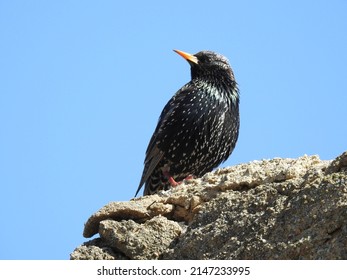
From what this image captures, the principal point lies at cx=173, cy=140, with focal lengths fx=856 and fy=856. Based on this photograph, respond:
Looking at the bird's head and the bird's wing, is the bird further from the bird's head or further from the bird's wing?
the bird's head

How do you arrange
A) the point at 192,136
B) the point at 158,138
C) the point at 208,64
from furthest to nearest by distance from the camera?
the point at 208,64 → the point at 158,138 → the point at 192,136

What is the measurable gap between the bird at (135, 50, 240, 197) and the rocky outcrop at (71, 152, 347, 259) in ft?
8.18

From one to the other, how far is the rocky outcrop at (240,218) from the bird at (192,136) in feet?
8.18

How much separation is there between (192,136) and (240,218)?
141 inches

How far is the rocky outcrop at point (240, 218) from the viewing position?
15.5ft

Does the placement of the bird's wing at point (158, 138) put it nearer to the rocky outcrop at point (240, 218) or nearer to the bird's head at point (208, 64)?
the bird's head at point (208, 64)

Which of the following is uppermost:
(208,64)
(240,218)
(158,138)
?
(208,64)

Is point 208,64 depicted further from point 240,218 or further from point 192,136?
point 240,218

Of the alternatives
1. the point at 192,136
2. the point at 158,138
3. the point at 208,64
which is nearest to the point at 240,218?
the point at 192,136

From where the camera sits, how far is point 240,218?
5.20m

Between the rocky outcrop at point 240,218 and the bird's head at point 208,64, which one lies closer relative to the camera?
the rocky outcrop at point 240,218

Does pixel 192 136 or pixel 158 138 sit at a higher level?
pixel 158 138

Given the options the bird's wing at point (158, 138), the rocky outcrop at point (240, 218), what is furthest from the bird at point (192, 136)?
the rocky outcrop at point (240, 218)

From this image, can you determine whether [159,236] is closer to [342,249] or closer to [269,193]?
[269,193]
